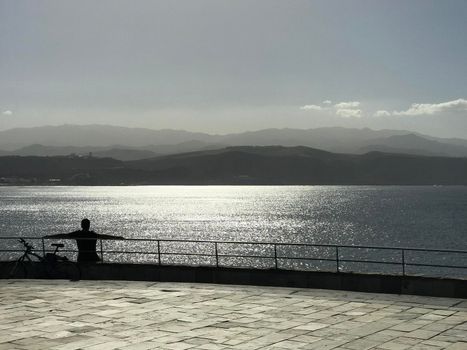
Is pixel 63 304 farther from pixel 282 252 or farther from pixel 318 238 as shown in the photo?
pixel 318 238

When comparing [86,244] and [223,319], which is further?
[86,244]

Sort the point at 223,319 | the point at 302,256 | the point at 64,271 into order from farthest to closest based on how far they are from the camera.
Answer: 1. the point at 302,256
2. the point at 64,271
3. the point at 223,319

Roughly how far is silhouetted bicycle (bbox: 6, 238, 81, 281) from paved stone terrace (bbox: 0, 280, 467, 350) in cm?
209

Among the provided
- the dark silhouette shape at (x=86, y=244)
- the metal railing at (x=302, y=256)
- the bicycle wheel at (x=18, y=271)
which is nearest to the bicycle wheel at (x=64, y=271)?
the dark silhouette shape at (x=86, y=244)

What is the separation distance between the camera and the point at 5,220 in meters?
121

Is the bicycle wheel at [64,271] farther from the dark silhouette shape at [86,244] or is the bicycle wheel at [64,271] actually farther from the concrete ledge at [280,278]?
the dark silhouette shape at [86,244]

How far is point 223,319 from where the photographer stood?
12.2 meters

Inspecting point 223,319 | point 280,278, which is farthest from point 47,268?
point 223,319

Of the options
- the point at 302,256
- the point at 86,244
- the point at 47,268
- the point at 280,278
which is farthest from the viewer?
the point at 302,256

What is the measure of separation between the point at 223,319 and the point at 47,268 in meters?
8.71

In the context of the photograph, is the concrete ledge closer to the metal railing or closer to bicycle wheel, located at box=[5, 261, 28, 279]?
bicycle wheel, located at box=[5, 261, 28, 279]

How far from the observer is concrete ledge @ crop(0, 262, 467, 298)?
1425 centimetres

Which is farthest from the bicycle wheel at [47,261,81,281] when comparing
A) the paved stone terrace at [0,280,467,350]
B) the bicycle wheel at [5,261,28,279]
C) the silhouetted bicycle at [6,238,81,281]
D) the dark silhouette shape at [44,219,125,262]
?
the paved stone terrace at [0,280,467,350]

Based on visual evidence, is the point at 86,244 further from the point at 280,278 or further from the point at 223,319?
the point at 223,319
